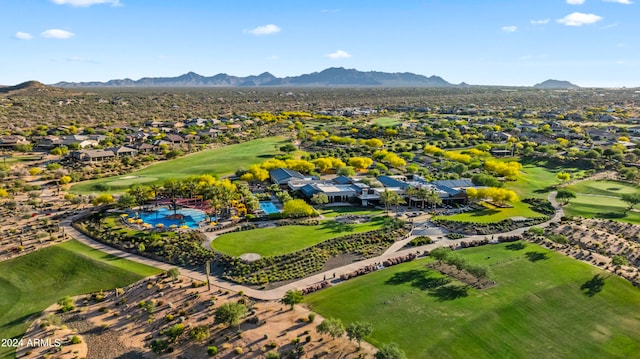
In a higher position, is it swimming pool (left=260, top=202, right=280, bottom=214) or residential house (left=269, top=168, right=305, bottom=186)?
residential house (left=269, top=168, right=305, bottom=186)

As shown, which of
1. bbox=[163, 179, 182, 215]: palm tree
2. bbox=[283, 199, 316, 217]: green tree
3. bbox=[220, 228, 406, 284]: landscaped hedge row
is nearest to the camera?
bbox=[220, 228, 406, 284]: landscaped hedge row

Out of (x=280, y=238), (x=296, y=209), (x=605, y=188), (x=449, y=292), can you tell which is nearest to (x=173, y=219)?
(x=296, y=209)

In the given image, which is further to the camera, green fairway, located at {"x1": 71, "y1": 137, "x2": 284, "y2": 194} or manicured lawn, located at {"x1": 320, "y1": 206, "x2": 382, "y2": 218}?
green fairway, located at {"x1": 71, "y1": 137, "x2": 284, "y2": 194}

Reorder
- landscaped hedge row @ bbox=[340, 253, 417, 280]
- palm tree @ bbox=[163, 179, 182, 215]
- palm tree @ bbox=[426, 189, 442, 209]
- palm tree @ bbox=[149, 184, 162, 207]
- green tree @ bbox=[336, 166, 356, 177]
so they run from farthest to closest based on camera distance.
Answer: green tree @ bbox=[336, 166, 356, 177] → palm tree @ bbox=[426, 189, 442, 209] → palm tree @ bbox=[149, 184, 162, 207] → palm tree @ bbox=[163, 179, 182, 215] → landscaped hedge row @ bbox=[340, 253, 417, 280]

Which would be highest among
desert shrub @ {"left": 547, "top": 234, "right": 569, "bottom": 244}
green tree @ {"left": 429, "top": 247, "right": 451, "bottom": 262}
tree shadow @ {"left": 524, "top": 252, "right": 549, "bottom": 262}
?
green tree @ {"left": 429, "top": 247, "right": 451, "bottom": 262}

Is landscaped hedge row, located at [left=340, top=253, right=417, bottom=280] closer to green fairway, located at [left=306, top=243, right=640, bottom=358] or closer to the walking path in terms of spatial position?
the walking path

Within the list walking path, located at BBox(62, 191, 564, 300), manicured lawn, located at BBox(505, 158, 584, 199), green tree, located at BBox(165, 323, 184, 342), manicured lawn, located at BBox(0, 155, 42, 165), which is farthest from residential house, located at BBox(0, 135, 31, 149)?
manicured lawn, located at BBox(505, 158, 584, 199)

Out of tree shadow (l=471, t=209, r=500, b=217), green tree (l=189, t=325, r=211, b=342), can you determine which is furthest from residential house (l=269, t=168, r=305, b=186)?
Answer: green tree (l=189, t=325, r=211, b=342)

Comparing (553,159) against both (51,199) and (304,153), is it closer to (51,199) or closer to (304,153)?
(304,153)
